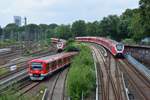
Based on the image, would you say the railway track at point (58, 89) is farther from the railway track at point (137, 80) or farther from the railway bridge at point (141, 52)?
the railway bridge at point (141, 52)

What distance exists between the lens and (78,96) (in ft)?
124

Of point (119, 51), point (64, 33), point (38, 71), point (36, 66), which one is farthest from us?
point (64, 33)

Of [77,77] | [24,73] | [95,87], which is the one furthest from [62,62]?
[77,77]

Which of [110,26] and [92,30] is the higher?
[110,26]

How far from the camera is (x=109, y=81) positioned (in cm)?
5144

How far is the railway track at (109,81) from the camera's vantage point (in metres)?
42.4

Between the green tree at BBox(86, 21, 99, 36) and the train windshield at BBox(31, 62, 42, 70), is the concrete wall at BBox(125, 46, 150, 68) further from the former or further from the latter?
the green tree at BBox(86, 21, 99, 36)

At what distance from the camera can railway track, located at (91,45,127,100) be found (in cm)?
4241

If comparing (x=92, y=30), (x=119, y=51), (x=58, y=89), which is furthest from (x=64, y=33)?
(x=58, y=89)

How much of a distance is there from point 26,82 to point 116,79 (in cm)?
1191

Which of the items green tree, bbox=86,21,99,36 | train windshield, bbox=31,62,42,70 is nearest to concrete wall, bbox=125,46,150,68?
train windshield, bbox=31,62,42,70

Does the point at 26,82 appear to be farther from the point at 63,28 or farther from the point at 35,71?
the point at 63,28

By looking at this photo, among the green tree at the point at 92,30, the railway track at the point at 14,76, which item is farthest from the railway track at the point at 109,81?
the green tree at the point at 92,30

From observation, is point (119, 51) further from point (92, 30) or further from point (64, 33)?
point (64, 33)
